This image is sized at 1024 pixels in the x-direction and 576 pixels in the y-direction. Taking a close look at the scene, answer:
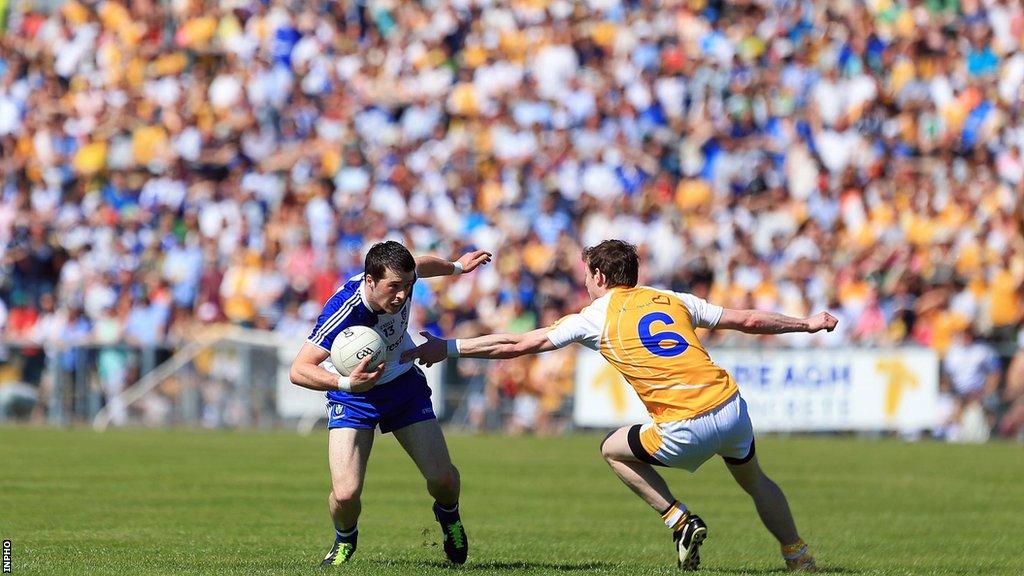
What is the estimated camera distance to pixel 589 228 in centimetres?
2569

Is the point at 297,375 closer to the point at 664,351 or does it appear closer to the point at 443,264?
the point at 443,264

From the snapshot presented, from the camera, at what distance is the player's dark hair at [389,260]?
914cm

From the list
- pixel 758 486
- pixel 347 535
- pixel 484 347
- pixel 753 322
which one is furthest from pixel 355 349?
pixel 758 486

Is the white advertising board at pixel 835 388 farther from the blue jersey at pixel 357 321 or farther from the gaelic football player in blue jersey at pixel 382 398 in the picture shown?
the blue jersey at pixel 357 321

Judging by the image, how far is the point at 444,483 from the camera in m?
9.77

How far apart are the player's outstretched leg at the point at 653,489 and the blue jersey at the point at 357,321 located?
1.32 m

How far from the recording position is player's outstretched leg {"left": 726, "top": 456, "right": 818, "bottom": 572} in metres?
9.41

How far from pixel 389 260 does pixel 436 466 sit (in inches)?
Answer: 53.7

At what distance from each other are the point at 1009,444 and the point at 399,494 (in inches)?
382

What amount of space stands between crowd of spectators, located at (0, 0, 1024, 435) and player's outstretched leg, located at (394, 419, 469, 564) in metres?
13.5

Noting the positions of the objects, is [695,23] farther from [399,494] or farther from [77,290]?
[399,494]

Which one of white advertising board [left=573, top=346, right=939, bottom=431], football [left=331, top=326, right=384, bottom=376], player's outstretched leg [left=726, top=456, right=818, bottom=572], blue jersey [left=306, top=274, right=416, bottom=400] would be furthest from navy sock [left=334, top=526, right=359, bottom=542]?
white advertising board [left=573, top=346, right=939, bottom=431]

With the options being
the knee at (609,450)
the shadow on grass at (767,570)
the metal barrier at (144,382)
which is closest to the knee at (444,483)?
the knee at (609,450)

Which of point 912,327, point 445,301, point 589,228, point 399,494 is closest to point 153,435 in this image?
point 445,301
